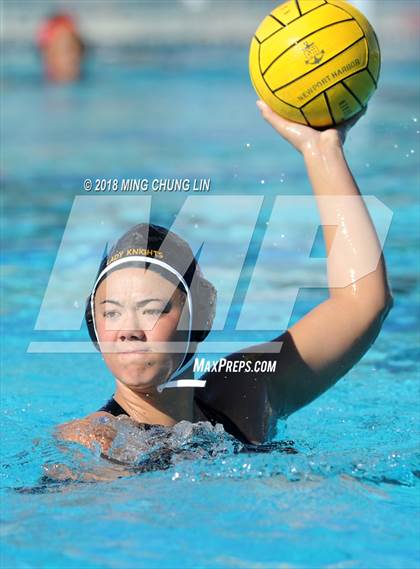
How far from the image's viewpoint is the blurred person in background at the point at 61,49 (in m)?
15.0

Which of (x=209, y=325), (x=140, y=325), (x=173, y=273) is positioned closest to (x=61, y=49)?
(x=209, y=325)

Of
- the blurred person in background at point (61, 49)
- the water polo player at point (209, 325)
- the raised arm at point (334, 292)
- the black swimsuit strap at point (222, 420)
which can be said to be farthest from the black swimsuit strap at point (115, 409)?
the blurred person in background at point (61, 49)

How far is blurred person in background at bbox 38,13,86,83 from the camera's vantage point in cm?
1505

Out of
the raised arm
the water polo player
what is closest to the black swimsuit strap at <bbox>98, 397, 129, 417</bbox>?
the water polo player

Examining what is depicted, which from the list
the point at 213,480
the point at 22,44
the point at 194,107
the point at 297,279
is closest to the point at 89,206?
the point at 297,279

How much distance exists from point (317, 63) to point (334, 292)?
77 centimetres

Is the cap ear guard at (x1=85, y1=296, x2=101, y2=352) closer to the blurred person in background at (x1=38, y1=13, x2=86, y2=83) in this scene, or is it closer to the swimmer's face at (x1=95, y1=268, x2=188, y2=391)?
the swimmer's face at (x1=95, y1=268, x2=188, y2=391)

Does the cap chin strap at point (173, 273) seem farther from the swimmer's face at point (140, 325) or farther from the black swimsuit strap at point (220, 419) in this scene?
the black swimsuit strap at point (220, 419)

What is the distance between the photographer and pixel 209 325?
3.53m

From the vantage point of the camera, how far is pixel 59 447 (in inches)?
142

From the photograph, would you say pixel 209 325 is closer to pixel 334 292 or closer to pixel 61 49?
pixel 334 292

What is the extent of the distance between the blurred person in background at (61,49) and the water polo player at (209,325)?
39.4 feet

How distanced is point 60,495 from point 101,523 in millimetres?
230

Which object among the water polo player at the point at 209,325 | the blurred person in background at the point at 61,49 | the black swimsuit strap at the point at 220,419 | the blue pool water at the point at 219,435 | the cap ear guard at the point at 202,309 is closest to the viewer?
the blue pool water at the point at 219,435
